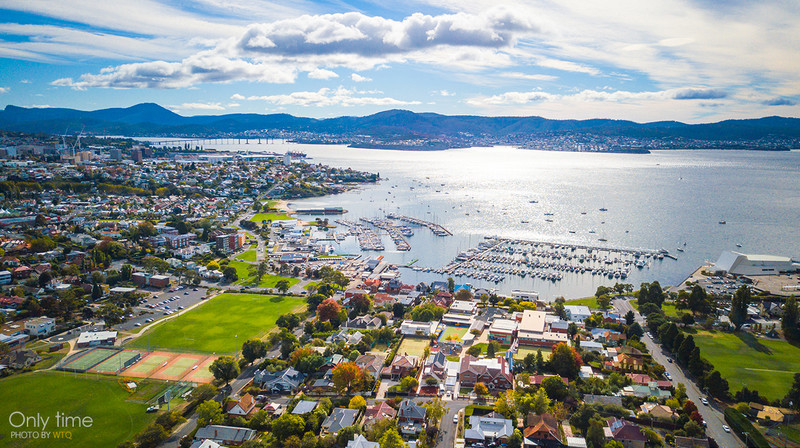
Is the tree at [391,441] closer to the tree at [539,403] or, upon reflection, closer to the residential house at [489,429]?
the residential house at [489,429]

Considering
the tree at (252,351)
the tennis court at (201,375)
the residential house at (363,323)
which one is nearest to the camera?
the tennis court at (201,375)

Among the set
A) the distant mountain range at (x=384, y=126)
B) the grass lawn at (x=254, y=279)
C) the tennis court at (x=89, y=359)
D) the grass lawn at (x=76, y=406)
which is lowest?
the grass lawn at (x=76, y=406)

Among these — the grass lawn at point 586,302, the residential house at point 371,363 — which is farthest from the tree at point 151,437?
the grass lawn at point 586,302

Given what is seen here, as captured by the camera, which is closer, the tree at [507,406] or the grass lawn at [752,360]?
the tree at [507,406]

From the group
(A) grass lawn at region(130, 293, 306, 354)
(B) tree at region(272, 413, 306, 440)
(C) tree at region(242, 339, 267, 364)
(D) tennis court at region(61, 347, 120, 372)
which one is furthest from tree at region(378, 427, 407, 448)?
(D) tennis court at region(61, 347, 120, 372)

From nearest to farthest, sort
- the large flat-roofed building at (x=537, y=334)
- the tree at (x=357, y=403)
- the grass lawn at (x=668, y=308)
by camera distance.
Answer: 1. the tree at (x=357, y=403)
2. the large flat-roofed building at (x=537, y=334)
3. the grass lawn at (x=668, y=308)

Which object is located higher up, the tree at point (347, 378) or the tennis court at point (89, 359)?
the tree at point (347, 378)
